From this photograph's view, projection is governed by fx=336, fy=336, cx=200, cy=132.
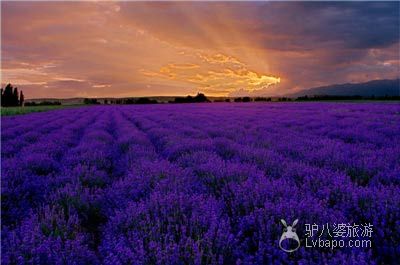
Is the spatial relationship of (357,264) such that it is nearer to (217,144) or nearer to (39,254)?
(39,254)

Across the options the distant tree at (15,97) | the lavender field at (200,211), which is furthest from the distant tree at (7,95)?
the lavender field at (200,211)

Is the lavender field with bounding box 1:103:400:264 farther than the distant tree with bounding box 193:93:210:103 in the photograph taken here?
No

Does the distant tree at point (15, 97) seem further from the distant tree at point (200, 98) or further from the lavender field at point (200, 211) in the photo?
the lavender field at point (200, 211)

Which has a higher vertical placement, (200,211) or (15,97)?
(15,97)

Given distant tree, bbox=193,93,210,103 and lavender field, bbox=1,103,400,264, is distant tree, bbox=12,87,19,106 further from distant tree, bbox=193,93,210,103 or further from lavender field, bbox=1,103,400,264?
lavender field, bbox=1,103,400,264

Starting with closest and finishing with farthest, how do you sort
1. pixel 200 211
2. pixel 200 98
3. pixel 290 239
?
pixel 290 239
pixel 200 211
pixel 200 98

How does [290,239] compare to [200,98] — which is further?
[200,98]

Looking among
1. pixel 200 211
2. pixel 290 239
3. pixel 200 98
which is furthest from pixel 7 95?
pixel 290 239

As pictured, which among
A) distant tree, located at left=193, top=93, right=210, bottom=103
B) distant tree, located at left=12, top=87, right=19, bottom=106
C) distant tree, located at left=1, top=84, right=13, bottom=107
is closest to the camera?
distant tree, located at left=1, top=84, right=13, bottom=107

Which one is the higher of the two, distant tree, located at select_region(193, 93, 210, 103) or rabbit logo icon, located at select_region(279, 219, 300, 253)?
distant tree, located at select_region(193, 93, 210, 103)

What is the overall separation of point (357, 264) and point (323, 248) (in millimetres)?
364

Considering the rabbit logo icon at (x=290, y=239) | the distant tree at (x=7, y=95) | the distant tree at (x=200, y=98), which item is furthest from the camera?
the distant tree at (x=200, y=98)

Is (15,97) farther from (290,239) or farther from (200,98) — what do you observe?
(290,239)

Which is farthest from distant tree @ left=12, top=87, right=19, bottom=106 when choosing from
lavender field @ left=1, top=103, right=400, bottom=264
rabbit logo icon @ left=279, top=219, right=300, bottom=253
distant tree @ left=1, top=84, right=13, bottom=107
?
rabbit logo icon @ left=279, top=219, right=300, bottom=253
